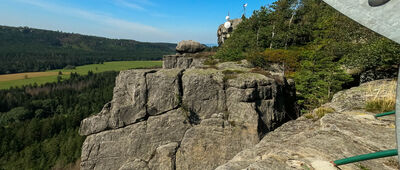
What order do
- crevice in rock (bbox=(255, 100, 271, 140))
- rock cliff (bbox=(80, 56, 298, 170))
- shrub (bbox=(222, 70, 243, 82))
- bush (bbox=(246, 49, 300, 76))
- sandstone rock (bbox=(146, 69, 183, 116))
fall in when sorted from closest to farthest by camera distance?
crevice in rock (bbox=(255, 100, 271, 140))
rock cliff (bbox=(80, 56, 298, 170))
shrub (bbox=(222, 70, 243, 82))
sandstone rock (bbox=(146, 69, 183, 116))
bush (bbox=(246, 49, 300, 76))

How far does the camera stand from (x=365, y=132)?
4488 mm

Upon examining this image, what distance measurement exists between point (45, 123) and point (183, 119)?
90513 mm

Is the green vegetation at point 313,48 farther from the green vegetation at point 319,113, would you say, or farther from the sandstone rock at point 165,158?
the sandstone rock at point 165,158

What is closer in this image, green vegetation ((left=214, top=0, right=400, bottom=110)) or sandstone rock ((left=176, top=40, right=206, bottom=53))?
green vegetation ((left=214, top=0, right=400, bottom=110))

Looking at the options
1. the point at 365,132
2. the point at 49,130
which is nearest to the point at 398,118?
the point at 365,132

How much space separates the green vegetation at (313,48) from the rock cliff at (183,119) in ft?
10.2

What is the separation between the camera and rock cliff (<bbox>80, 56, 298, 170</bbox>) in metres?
14.4

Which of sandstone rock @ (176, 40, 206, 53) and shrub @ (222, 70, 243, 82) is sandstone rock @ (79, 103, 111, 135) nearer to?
shrub @ (222, 70, 243, 82)

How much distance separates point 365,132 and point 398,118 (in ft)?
12.3

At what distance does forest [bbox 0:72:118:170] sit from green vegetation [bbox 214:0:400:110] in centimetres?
6273

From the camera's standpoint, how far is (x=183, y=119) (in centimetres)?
1556

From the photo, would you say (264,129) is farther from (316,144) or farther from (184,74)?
(316,144)

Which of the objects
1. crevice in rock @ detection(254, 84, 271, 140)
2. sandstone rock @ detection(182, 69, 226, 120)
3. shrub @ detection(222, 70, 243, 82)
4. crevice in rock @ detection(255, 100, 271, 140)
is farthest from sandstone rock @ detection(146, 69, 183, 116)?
crevice in rock @ detection(255, 100, 271, 140)

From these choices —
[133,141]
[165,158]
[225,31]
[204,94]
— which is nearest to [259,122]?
[204,94]
